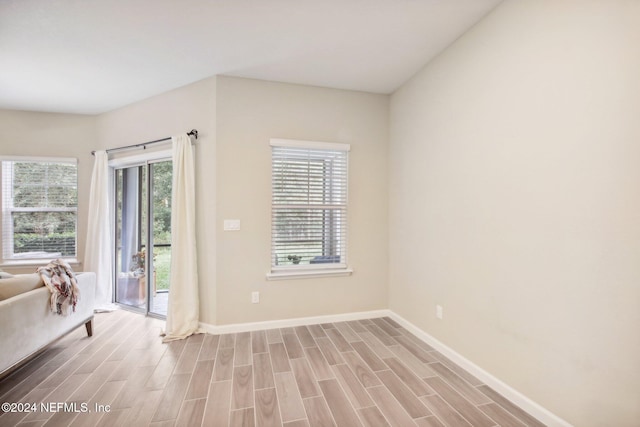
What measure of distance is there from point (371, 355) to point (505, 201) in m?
1.74

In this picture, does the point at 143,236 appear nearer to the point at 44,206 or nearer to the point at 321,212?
the point at 44,206

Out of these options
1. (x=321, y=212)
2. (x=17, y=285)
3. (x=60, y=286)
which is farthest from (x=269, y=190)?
(x=17, y=285)

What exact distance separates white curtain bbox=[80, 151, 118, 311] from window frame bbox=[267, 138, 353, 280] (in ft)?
8.19

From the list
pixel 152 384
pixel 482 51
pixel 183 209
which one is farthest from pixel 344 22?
pixel 152 384

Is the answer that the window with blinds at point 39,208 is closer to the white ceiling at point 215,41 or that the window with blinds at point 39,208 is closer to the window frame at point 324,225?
the white ceiling at point 215,41

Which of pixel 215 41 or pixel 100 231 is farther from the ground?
pixel 215 41

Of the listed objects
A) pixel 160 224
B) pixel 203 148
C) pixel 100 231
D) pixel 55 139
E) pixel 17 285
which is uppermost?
pixel 55 139

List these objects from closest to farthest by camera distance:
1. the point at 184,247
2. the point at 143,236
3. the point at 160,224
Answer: the point at 184,247 < the point at 160,224 < the point at 143,236

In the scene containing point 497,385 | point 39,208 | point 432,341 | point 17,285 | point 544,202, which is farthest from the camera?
point 39,208

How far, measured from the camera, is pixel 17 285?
85.9 inches

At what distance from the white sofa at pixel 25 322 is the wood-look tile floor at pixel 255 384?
247 millimetres

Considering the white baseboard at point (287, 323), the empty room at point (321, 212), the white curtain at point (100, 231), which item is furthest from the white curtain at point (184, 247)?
the white curtain at point (100, 231)

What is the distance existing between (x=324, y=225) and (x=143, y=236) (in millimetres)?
2386

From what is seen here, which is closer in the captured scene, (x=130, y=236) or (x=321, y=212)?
(x=321, y=212)
